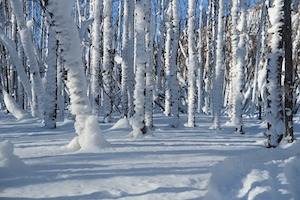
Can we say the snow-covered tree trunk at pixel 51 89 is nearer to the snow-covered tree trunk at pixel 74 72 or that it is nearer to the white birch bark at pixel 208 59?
the snow-covered tree trunk at pixel 74 72

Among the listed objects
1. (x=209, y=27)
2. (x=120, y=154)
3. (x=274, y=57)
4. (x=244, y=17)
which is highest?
(x=209, y=27)

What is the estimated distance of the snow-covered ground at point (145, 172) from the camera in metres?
3.94

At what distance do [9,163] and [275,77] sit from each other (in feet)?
20.3

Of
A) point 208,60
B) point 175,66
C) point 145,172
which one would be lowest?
point 145,172

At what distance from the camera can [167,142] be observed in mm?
7848

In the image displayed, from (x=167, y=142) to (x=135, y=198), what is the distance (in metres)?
4.10

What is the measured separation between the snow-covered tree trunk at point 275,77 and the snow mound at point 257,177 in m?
0.55

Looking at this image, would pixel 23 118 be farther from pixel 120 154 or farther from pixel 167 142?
pixel 120 154

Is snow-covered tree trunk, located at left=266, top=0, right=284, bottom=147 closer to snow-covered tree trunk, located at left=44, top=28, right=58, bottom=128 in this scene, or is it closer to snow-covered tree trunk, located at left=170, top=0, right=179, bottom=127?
snow-covered tree trunk, located at left=170, top=0, right=179, bottom=127

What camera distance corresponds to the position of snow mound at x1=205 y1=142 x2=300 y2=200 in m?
4.73

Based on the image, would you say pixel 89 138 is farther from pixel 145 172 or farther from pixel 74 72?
pixel 145 172

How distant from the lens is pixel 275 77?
803 cm

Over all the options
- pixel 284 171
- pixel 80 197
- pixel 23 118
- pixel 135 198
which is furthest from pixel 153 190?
pixel 23 118

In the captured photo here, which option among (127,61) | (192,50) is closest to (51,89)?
(127,61)
